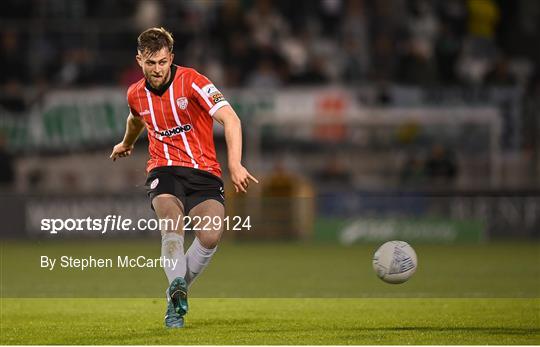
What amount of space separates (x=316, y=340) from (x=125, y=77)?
14578mm

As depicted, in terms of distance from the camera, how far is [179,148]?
29.7 feet

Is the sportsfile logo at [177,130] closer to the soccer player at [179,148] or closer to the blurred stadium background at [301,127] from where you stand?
the soccer player at [179,148]

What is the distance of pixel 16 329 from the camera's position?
367 inches

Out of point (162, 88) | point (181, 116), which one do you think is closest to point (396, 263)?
point (181, 116)

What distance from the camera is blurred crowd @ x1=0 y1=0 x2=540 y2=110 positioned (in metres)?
22.6

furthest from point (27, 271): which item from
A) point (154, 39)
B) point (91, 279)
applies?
point (154, 39)

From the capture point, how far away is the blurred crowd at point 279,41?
22.6m

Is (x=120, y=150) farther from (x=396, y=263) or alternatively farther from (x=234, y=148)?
(x=396, y=263)

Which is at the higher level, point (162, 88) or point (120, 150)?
point (162, 88)

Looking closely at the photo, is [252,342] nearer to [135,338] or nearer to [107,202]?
[135,338]

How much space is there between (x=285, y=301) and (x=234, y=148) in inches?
146

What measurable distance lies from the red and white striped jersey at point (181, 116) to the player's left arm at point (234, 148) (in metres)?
0.10

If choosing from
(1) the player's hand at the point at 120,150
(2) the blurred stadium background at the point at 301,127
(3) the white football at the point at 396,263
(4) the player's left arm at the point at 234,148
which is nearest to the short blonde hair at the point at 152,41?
(4) the player's left arm at the point at 234,148

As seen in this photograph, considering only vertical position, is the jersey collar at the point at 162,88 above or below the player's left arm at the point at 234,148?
above
